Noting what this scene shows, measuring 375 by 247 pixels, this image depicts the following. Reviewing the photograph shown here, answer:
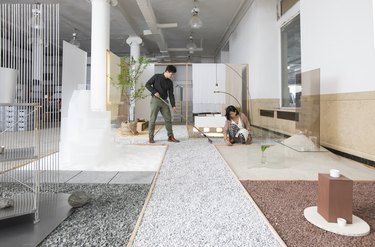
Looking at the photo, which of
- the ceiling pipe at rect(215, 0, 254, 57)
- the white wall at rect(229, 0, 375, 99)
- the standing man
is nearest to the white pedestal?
the white wall at rect(229, 0, 375, 99)

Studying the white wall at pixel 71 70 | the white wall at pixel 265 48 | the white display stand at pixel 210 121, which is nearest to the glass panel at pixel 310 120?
the white display stand at pixel 210 121

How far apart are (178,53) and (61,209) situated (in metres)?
10.7

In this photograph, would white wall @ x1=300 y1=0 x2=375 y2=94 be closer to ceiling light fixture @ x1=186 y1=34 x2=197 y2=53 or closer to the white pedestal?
the white pedestal

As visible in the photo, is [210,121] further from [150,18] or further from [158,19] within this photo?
[158,19]

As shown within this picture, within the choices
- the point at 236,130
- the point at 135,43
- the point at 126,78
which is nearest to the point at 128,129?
the point at 126,78

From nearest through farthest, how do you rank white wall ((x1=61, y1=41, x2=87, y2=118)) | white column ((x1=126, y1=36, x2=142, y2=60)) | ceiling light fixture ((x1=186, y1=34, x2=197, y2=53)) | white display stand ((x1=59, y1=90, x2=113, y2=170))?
1. white wall ((x1=61, y1=41, x2=87, y2=118))
2. white display stand ((x1=59, y1=90, x2=113, y2=170))
3. ceiling light fixture ((x1=186, y1=34, x2=197, y2=53))
4. white column ((x1=126, y1=36, x2=142, y2=60))

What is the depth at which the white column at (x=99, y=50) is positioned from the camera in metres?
5.39

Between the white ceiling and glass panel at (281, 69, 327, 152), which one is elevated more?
the white ceiling

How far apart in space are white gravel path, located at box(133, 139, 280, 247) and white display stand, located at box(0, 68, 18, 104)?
1075 mm

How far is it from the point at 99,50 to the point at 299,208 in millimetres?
5200

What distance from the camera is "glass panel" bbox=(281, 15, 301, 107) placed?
4.79m

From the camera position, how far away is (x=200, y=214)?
1.40 metres

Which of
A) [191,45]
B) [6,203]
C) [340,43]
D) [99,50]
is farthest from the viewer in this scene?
[191,45]

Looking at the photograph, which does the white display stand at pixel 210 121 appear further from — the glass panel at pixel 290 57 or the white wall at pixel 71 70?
the white wall at pixel 71 70
